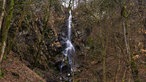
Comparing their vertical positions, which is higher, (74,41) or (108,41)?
(108,41)

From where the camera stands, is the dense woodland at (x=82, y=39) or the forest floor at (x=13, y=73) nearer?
the forest floor at (x=13, y=73)

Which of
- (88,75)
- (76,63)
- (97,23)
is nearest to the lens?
(97,23)

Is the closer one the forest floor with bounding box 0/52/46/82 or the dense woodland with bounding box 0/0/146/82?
the forest floor with bounding box 0/52/46/82

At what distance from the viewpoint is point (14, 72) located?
53.0 ft

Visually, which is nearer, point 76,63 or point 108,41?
point 108,41

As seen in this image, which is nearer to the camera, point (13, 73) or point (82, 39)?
point (13, 73)

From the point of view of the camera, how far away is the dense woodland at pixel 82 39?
1559cm

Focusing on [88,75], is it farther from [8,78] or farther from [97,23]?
[8,78]

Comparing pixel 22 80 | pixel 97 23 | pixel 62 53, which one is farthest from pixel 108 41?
pixel 62 53

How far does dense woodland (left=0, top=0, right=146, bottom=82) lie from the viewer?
15594mm

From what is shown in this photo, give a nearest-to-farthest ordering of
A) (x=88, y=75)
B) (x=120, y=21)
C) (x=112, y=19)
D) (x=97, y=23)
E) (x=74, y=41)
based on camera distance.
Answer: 1. (x=120, y=21)
2. (x=112, y=19)
3. (x=97, y=23)
4. (x=88, y=75)
5. (x=74, y=41)

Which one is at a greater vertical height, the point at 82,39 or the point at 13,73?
the point at 13,73

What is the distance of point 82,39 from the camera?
1190 inches

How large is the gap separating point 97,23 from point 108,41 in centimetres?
141
